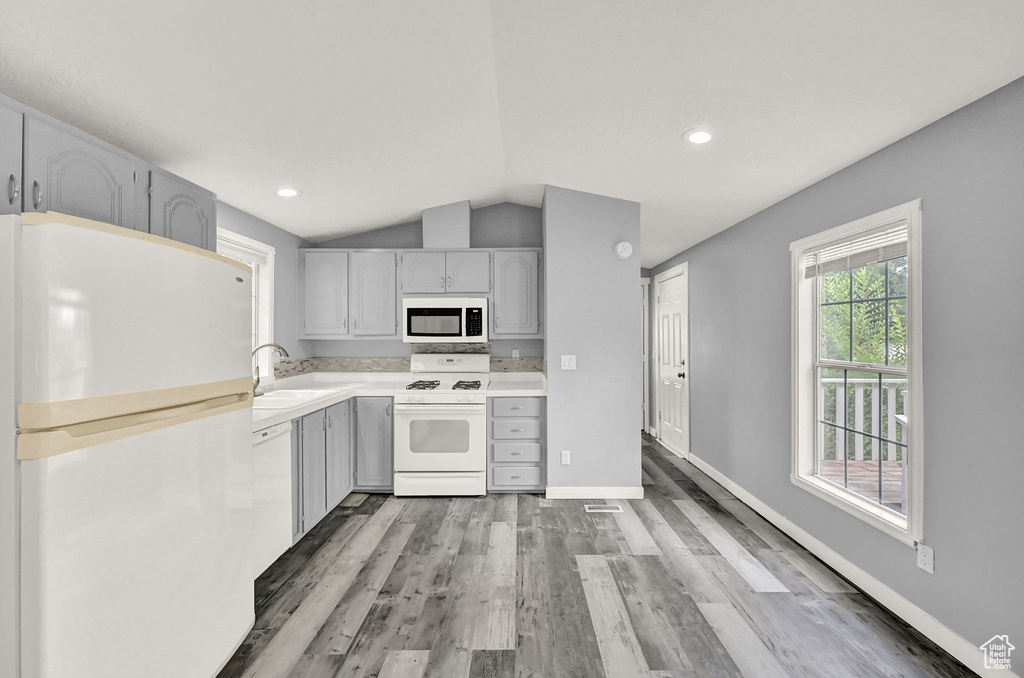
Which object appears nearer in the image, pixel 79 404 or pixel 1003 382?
pixel 79 404

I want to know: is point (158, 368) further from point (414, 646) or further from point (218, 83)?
point (414, 646)

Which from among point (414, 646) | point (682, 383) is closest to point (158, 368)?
point (414, 646)

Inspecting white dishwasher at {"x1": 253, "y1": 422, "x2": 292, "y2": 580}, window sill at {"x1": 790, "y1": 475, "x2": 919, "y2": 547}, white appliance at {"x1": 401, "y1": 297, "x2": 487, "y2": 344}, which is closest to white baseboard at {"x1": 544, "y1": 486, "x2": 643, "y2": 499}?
window sill at {"x1": 790, "y1": 475, "x2": 919, "y2": 547}

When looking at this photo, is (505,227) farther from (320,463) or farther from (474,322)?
(320,463)

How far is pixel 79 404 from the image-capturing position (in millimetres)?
1169

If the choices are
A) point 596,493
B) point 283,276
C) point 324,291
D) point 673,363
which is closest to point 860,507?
point 596,493

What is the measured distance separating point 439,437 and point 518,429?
648 mm

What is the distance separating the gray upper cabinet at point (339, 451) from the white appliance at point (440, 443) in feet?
1.18

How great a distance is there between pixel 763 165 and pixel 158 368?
9.80ft

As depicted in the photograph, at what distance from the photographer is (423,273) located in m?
4.23

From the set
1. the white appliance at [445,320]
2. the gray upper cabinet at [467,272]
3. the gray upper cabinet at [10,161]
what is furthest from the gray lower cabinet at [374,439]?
the gray upper cabinet at [10,161]

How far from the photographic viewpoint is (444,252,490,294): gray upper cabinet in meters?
4.20

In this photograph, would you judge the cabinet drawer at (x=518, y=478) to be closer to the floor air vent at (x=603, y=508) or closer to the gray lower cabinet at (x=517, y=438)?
the gray lower cabinet at (x=517, y=438)

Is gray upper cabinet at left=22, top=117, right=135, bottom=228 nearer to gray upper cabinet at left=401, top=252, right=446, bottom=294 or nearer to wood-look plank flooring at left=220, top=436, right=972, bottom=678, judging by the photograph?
wood-look plank flooring at left=220, top=436, right=972, bottom=678
